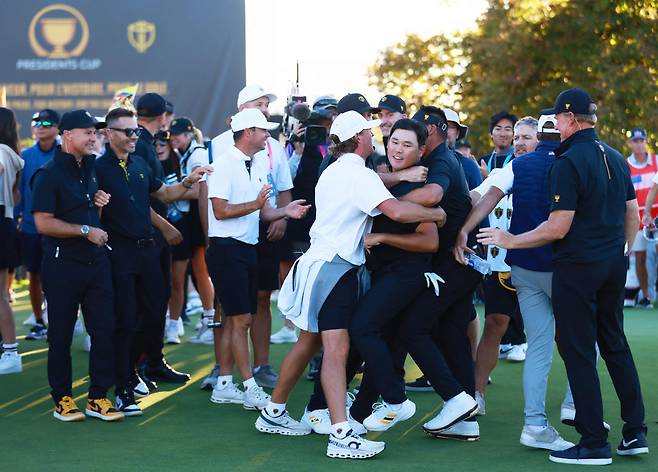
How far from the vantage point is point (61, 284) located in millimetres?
7578

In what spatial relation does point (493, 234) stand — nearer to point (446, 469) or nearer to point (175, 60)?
point (446, 469)

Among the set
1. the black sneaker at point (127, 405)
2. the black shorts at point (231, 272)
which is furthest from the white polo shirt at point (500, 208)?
the black sneaker at point (127, 405)

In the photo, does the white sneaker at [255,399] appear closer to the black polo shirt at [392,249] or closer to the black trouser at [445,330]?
the black trouser at [445,330]

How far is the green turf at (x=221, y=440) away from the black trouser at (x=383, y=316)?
41 cm

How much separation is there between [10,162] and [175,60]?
26.6ft

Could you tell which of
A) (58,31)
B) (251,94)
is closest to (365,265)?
(251,94)

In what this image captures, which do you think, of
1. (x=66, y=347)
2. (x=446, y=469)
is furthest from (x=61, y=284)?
(x=446, y=469)

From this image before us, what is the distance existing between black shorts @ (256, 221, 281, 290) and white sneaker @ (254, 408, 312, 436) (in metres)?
2.05

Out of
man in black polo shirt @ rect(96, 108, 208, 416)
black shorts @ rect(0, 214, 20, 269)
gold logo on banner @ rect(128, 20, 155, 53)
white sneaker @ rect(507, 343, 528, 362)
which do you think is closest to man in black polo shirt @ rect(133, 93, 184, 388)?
man in black polo shirt @ rect(96, 108, 208, 416)

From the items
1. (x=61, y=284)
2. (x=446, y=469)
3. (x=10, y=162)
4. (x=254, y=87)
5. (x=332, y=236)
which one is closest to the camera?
(x=446, y=469)

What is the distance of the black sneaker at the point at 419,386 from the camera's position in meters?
8.87

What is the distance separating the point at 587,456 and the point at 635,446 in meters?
0.34

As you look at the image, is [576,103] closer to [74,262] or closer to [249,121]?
[249,121]

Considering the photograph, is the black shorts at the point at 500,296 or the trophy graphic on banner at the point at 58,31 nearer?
the black shorts at the point at 500,296
